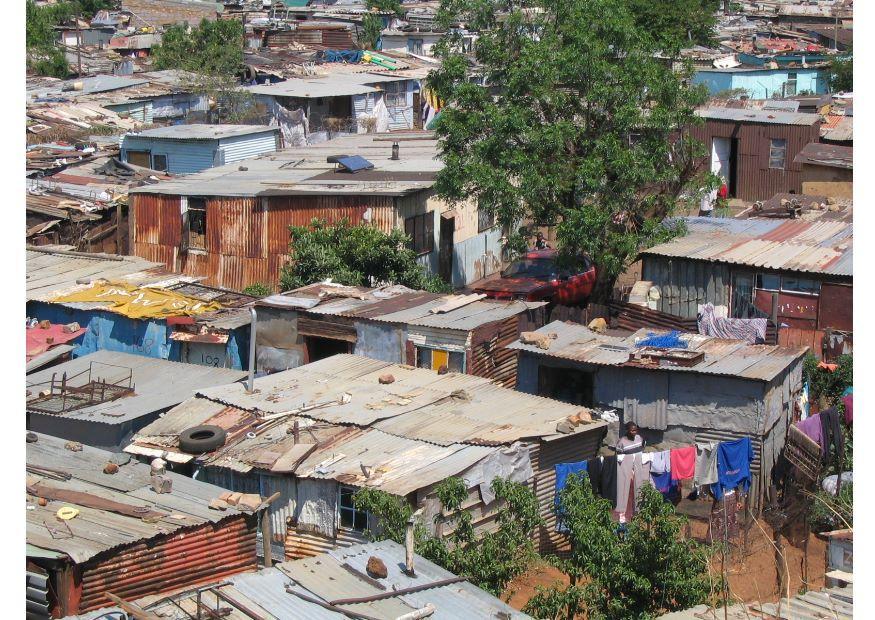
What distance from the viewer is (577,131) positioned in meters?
23.5

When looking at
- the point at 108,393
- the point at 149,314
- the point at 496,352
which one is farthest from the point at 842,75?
the point at 108,393

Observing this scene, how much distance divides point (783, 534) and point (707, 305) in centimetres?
602

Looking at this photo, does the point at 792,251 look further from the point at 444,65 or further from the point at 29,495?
the point at 29,495

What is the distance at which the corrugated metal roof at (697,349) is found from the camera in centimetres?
1770

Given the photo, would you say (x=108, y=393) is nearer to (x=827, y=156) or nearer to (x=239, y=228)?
(x=239, y=228)

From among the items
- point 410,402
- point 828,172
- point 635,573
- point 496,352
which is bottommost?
point 635,573

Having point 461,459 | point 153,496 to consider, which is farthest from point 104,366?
point 461,459

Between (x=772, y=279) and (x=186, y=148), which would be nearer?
(x=772, y=279)

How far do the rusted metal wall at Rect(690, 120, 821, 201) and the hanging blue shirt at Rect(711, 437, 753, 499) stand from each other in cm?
1744

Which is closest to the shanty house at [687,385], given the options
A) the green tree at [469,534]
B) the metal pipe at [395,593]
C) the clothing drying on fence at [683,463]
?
the clothing drying on fence at [683,463]

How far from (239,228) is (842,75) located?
86.8 feet

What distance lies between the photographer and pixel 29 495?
45.2ft

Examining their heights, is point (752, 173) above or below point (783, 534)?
above

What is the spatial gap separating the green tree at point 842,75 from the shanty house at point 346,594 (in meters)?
36.0
